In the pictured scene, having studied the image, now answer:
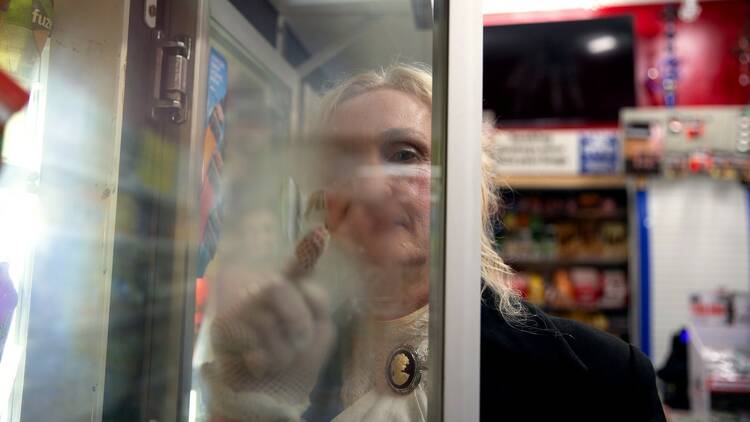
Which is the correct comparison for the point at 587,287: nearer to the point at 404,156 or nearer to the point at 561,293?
the point at 561,293

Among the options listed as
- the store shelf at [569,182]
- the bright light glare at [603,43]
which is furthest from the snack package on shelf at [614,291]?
the bright light glare at [603,43]

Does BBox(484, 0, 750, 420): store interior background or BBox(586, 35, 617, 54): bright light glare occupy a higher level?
BBox(586, 35, 617, 54): bright light glare

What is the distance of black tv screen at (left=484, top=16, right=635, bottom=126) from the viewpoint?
452 centimetres

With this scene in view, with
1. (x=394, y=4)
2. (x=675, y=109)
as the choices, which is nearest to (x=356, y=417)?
(x=394, y=4)

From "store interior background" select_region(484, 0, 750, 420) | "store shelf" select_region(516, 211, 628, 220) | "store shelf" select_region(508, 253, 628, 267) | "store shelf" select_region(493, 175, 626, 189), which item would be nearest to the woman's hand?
"store interior background" select_region(484, 0, 750, 420)

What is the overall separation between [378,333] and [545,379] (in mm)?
319

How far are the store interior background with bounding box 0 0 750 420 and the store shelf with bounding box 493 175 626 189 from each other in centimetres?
2

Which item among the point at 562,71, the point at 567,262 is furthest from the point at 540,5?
the point at 567,262

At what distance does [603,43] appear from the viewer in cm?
450

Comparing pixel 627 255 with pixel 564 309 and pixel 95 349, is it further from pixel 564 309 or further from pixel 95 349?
pixel 95 349

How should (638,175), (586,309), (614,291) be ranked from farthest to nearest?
(586,309) < (614,291) < (638,175)

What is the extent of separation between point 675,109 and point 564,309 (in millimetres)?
1903

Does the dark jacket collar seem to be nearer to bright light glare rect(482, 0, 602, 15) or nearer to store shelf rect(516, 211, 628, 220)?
store shelf rect(516, 211, 628, 220)

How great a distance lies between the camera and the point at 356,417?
866 mm
